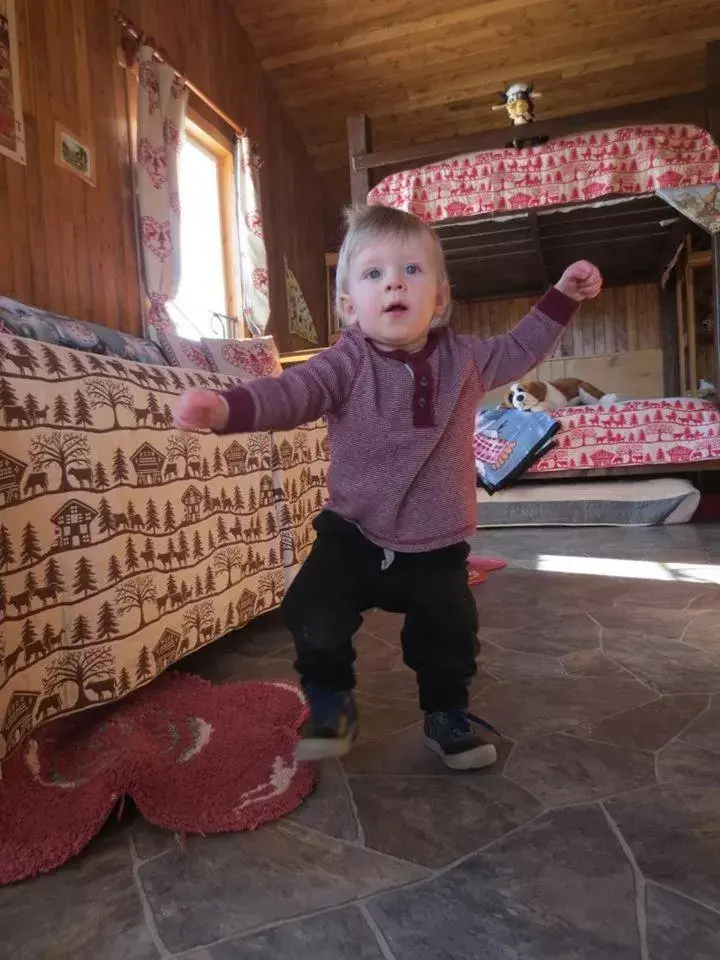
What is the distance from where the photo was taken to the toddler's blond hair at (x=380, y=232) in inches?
41.3

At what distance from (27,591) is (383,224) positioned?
2.56 feet

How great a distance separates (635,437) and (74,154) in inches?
119

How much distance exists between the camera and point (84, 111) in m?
2.93

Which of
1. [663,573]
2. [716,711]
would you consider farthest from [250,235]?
[716,711]

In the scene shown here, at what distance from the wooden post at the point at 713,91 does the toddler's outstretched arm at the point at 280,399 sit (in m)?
3.36

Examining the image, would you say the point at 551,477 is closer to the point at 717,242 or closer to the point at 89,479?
the point at 717,242

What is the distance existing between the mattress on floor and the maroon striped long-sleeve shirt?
8.12 feet

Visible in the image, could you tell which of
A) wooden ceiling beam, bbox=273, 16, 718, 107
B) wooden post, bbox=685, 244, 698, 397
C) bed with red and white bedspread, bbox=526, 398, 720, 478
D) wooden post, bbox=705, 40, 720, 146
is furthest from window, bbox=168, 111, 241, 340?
wooden post, bbox=685, 244, 698, 397

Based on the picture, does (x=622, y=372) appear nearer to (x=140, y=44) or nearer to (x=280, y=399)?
(x=140, y=44)

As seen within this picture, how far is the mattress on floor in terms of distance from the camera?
3441 mm

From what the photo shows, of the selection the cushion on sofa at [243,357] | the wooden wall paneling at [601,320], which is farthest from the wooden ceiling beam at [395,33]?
the cushion on sofa at [243,357]

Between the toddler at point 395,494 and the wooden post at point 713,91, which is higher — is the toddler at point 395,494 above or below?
below

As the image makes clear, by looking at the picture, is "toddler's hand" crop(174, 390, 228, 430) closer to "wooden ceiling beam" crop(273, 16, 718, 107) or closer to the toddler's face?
the toddler's face

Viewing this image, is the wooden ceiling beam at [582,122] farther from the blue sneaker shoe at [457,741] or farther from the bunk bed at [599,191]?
the blue sneaker shoe at [457,741]
